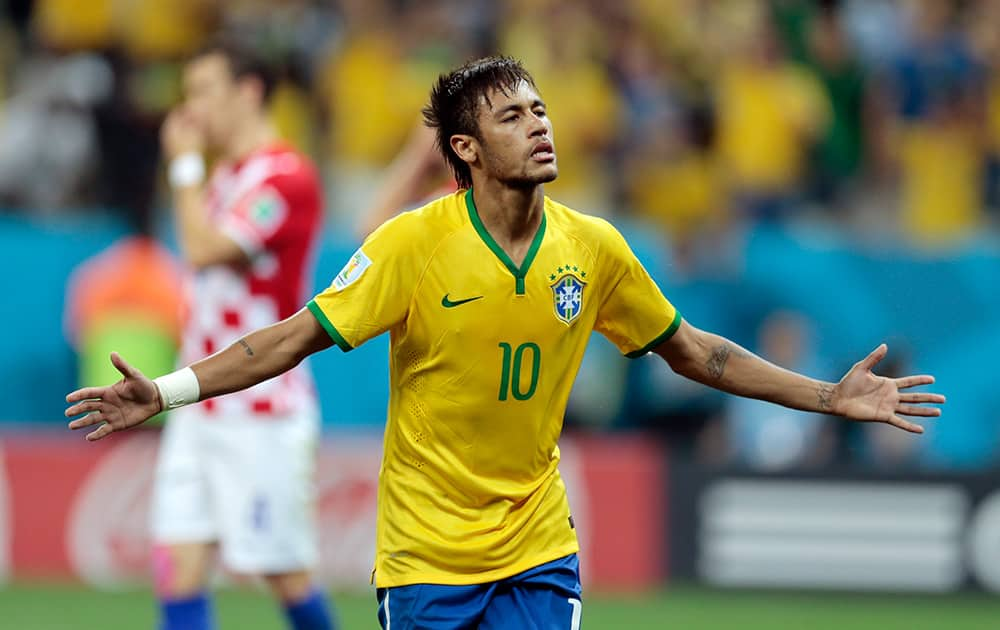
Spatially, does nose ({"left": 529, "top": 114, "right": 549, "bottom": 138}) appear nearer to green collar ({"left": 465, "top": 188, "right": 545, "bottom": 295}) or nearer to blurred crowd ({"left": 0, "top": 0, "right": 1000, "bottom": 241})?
green collar ({"left": 465, "top": 188, "right": 545, "bottom": 295})

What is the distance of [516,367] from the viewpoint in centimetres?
489

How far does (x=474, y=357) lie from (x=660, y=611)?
19.2 ft

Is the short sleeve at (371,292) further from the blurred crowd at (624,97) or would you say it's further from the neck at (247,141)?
the blurred crowd at (624,97)

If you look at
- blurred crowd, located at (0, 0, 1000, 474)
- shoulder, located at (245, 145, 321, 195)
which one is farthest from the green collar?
blurred crowd, located at (0, 0, 1000, 474)

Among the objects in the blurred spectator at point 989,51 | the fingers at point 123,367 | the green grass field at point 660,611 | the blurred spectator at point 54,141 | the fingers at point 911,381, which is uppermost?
the blurred spectator at point 989,51

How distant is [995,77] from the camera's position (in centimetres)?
1366

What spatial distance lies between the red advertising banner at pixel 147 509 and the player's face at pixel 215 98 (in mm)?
4113

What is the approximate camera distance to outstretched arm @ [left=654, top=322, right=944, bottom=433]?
16.8 ft

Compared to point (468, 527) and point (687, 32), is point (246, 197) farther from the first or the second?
point (687, 32)

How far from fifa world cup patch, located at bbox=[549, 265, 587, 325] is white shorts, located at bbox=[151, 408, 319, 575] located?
7.67 ft

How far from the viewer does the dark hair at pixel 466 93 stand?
486cm

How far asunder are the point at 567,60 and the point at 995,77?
10.9 feet

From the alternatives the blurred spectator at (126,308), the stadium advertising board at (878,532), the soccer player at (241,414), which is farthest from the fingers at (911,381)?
the blurred spectator at (126,308)

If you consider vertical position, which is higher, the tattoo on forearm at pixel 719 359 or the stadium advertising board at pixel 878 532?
the tattoo on forearm at pixel 719 359
